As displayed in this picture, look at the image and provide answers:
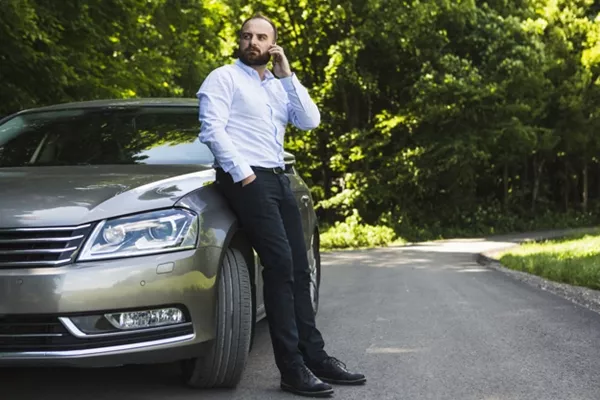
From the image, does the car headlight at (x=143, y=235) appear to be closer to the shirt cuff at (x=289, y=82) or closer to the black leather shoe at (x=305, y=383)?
the black leather shoe at (x=305, y=383)

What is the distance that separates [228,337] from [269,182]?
0.84 meters

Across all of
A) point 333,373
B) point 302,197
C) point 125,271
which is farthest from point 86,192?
point 302,197

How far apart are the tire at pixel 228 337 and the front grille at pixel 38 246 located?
0.76 meters

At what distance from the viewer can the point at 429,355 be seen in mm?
5172

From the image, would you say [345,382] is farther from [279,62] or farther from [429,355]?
[279,62]

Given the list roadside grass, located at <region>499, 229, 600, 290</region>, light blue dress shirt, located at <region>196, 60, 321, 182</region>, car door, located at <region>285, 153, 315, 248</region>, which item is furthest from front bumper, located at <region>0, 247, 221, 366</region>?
roadside grass, located at <region>499, 229, 600, 290</region>

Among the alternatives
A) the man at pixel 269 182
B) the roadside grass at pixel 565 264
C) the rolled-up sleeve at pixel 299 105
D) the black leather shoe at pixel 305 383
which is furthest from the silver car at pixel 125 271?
the roadside grass at pixel 565 264

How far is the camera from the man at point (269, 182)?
13.5ft

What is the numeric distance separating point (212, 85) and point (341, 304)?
161 inches

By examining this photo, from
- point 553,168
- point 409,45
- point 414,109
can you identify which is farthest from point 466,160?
point 553,168

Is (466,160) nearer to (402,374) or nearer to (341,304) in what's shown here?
(341,304)

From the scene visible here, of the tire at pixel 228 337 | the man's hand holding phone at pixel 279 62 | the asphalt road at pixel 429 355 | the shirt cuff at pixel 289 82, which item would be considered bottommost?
the asphalt road at pixel 429 355

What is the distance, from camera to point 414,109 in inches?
1105

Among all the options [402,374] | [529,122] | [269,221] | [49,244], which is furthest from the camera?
[529,122]
